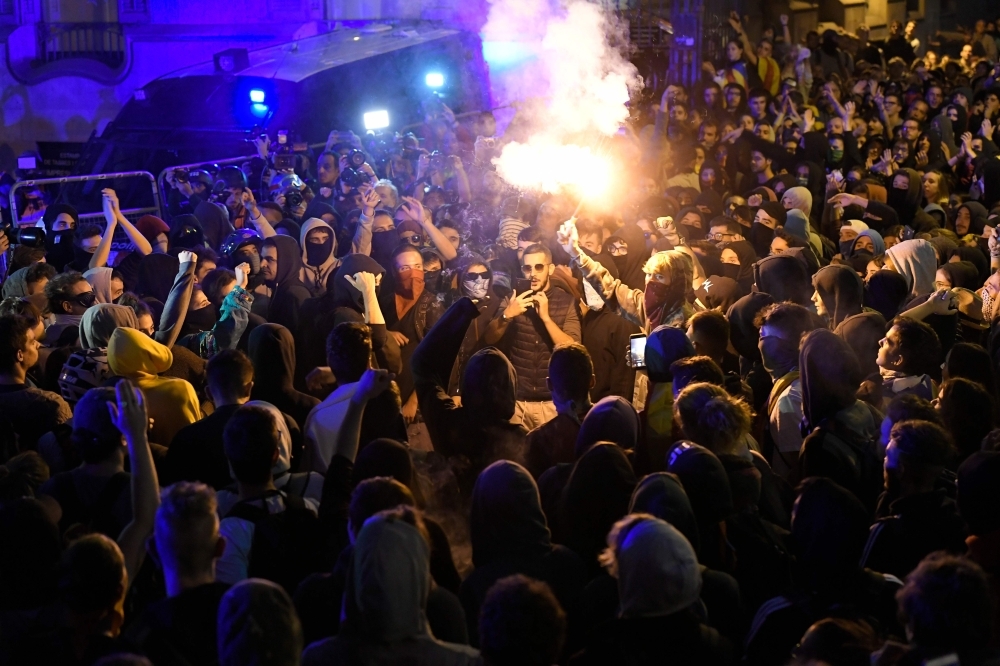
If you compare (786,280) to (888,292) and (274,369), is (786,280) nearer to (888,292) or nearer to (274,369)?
(888,292)

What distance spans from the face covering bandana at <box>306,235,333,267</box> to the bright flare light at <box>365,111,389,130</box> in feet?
22.6

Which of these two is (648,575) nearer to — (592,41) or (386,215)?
(386,215)

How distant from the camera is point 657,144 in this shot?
13258mm

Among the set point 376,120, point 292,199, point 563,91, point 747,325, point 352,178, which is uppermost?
point 563,91

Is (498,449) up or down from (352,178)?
down

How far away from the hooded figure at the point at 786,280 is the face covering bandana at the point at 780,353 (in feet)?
4.64

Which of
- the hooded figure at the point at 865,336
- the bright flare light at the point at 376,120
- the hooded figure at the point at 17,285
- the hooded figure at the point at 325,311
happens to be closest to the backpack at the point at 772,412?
the hooded figure at the point at 865,336

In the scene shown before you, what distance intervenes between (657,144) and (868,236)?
4.56 meters

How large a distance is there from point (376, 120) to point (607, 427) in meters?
11.0

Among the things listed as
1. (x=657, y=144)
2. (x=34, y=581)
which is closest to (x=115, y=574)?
(x=34, y=581)

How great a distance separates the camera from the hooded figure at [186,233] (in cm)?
948

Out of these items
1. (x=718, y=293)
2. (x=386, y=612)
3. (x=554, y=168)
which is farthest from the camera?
(x=554, y=168)

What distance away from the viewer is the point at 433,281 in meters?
7.53

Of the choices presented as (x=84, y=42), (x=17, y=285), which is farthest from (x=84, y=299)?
(x=84, y=42)
